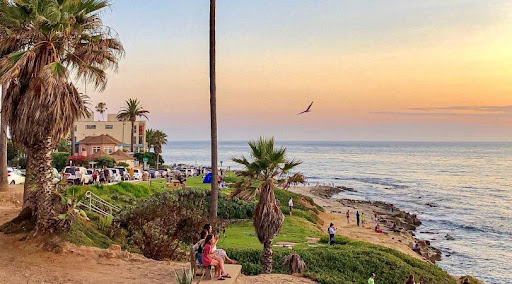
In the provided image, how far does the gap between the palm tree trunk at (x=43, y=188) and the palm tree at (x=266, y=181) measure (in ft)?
24.0

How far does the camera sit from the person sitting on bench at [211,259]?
37.8ft

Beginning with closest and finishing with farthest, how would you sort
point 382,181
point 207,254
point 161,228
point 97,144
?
point 207,254 → point 161,228 → point 97,144 → point 382,181

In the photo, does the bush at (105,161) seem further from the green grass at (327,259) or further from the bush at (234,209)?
the green grass at (327,259)

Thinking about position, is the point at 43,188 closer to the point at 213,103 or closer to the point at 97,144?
the point at 213,103

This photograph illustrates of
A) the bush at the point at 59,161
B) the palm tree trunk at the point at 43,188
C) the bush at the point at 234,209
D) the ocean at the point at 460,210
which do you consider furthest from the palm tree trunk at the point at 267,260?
the bush at the point at 59,161

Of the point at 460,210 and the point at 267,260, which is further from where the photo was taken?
the point at 460,210

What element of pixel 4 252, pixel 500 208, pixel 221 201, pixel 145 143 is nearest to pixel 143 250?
pixel 4 252

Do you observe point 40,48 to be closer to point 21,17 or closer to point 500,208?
point 21,17

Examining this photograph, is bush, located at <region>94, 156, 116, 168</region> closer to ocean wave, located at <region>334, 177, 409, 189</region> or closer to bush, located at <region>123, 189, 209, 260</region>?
bush, located at <region>123, 189, 209, 260</region>

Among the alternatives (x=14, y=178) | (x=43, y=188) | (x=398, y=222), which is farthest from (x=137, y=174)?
(x=43, y=188)

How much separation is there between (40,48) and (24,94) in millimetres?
1443

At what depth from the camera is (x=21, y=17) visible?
13.5 meters

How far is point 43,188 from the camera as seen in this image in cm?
1395

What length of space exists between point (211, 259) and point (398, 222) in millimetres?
42336
